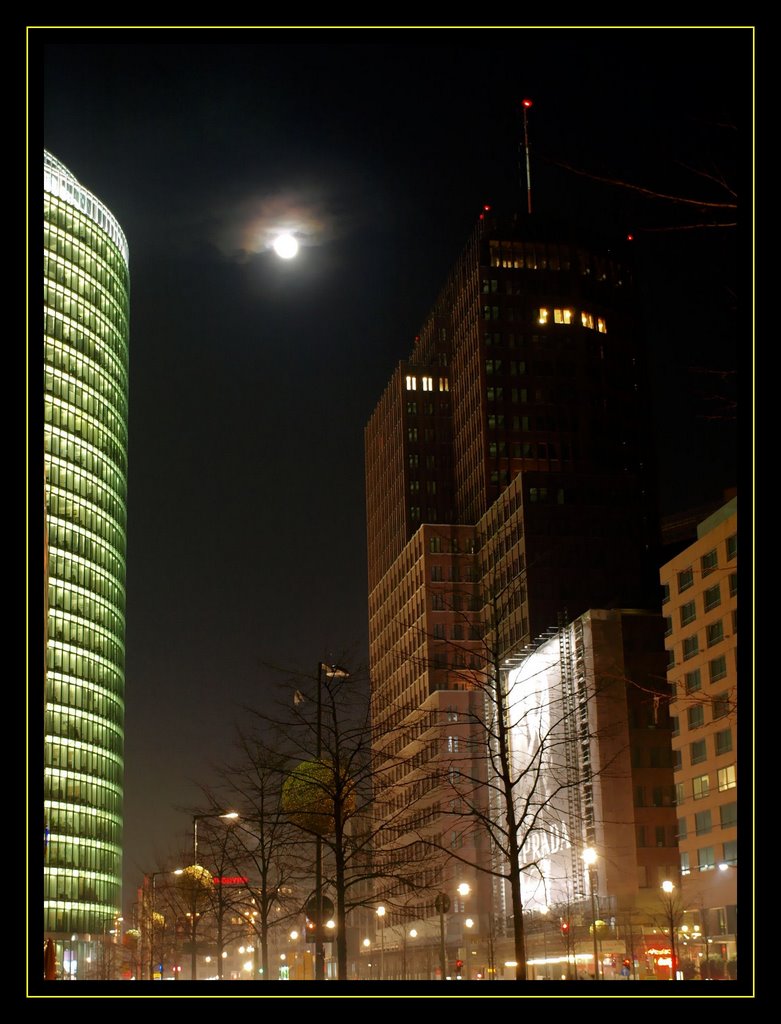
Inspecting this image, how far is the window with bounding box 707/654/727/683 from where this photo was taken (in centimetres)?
10706

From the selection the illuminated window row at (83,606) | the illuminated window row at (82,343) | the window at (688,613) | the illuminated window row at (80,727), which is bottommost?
the illuminated window row at (80,727)

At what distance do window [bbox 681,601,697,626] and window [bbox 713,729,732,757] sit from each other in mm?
10319

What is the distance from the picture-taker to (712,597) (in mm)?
108812

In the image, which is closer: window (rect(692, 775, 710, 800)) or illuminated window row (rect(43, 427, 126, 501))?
window (rect(692, 775, 710, 800))

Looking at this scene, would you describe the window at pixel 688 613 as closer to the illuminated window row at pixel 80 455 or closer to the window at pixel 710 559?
the window at pixel 710 559

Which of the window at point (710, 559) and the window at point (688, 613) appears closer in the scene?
the window at point (710, 559)

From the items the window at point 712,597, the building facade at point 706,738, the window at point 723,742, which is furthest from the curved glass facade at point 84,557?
the window at point 712,597

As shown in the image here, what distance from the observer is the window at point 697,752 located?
111 m

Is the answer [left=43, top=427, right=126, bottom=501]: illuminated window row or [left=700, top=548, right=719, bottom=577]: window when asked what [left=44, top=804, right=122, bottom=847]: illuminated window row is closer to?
[left=43, top=427, right=126, bottom=501]: illuminated window row

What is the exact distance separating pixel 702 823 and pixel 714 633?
16.6m

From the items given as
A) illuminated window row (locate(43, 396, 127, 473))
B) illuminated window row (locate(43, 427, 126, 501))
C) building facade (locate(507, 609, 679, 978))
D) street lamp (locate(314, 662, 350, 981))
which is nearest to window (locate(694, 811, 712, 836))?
building facade (locate(507, 609, 679, 978))

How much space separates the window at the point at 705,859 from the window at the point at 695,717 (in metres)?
10.3

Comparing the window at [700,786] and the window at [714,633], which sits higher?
the window at [714,633]

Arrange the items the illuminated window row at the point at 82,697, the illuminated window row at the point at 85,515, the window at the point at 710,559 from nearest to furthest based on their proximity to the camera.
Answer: the window at the point at 710,559 → the illuminated window row at the point at 82,697 → the illuminated window row at the point at 85,515
